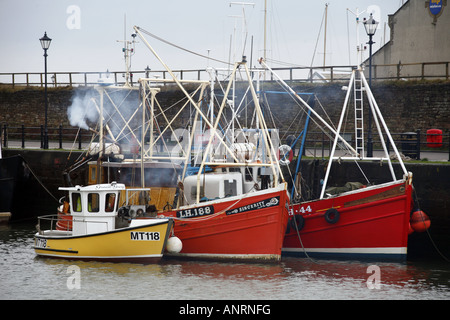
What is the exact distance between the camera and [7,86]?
143 feet

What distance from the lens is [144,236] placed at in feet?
59.6

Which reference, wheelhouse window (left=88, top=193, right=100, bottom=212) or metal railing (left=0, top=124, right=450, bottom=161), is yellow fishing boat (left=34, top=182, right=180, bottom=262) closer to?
wheelhouse window (left=88, top=193, right=100, bottom=212)

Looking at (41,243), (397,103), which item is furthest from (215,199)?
(397,103)

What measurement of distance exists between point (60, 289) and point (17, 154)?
1480 cm

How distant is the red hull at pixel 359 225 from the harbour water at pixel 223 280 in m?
0.45

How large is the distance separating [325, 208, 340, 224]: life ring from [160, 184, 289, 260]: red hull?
4.00 ft

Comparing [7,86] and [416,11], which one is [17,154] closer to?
[7,86]

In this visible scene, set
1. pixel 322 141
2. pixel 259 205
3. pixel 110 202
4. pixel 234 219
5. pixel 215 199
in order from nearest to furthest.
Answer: pixel 259 205
pixel 234 219
pixel 110 202
pixel 215 199
pixel 322 141

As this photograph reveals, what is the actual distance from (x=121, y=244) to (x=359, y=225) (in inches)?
242

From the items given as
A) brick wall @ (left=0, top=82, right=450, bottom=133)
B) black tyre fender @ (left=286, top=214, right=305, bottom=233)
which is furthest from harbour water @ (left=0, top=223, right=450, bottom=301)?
brick wall @ (left=0, top=82, right=450, bottom=133)

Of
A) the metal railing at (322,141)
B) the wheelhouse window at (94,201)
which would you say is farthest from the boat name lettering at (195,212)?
the metal railing at (322,141)

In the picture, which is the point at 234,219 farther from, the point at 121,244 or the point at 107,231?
the point at 107,231

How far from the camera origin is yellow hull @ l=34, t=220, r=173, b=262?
1809 cm
